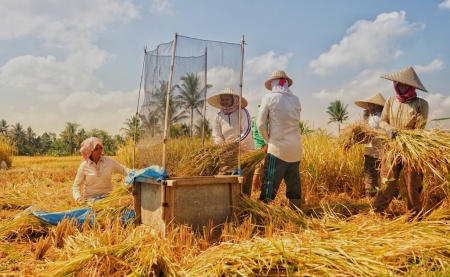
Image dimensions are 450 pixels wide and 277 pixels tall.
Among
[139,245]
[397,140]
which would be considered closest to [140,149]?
[139,245]

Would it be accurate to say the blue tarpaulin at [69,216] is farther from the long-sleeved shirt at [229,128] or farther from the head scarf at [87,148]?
the long-sleeved shirt at [229,128]

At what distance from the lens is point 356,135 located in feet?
16.3

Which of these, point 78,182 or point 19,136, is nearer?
point 78,182

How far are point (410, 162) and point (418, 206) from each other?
557 millimetres

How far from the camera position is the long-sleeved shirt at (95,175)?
17.1 feet

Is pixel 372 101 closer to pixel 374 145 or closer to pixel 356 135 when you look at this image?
pixel 374 145

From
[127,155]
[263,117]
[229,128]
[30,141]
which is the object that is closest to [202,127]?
[229,128]

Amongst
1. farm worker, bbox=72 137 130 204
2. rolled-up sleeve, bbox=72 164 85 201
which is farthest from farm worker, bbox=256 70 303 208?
rolled-up sleeve, bbox=72 164 85 201

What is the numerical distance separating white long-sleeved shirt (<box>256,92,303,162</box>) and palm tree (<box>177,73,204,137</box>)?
2.27 feet

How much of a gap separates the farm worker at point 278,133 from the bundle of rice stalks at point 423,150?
1014 millimetres

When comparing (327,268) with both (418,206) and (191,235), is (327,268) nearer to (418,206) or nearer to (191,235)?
(191,235)

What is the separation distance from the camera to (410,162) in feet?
13.8

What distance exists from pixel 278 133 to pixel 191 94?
104cm

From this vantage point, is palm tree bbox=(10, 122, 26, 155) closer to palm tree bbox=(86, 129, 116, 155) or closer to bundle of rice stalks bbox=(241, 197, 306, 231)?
palm tree bbox=(86, 129, 116, 155)
